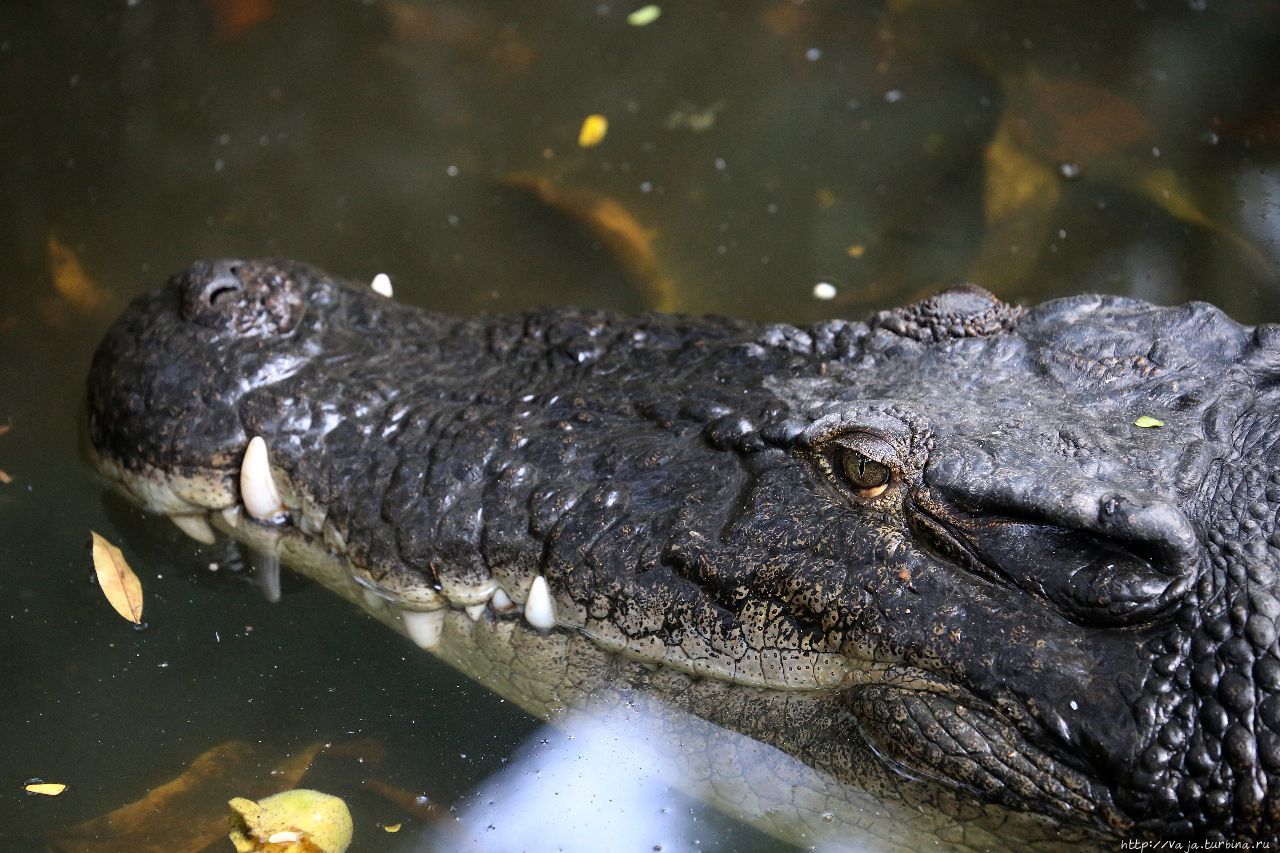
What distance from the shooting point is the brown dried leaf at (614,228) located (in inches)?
188

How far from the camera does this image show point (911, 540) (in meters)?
2.70

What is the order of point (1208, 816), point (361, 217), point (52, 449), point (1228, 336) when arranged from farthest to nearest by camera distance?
point (361, 217), point (52, 449), point (1228, 336), point (1208, 816)

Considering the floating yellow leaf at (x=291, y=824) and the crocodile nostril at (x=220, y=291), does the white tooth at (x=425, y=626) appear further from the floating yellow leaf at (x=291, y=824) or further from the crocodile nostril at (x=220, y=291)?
the crocodile nostril at (x=220, y=291)

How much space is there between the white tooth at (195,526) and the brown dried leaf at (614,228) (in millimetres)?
1965

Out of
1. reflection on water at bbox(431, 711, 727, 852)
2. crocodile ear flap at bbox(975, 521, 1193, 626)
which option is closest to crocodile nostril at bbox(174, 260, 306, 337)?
reflection on water at bbox(431, 711, 727, 852)

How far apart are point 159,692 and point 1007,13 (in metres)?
4.86

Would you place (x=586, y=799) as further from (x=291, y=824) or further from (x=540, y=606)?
(x=291, y=824)

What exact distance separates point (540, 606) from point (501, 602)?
0.39ft

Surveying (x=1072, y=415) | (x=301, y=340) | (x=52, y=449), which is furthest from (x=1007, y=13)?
(x=52, y=449)

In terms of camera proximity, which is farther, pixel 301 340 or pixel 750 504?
pixel 301 340

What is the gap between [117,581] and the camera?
3.55 metres

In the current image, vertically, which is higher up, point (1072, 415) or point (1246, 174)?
point (1072, 415)

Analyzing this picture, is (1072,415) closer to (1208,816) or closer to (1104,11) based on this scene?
(1208,816)

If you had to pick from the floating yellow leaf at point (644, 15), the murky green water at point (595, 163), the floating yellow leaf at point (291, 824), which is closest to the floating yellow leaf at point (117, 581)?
the murky green water at point (595, 163)
